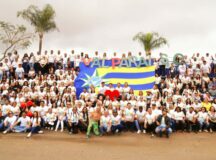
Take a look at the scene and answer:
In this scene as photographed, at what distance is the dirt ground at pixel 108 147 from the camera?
10.1m

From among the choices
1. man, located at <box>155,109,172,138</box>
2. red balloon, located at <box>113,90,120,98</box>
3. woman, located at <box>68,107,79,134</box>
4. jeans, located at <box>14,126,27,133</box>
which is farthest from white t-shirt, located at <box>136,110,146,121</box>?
jeans, located at <box>14,126,27,133</box>

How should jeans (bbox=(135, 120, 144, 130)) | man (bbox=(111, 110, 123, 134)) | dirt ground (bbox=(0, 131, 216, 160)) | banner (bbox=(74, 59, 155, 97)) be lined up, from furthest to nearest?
banner (bbox=(74, 59, 155, 97)), jeans (bbox=(135, 120, 144, 130)), man (bbox=(111, 110, 123, 134)), dirt ground (bbox=(0, 131, 216, 160))

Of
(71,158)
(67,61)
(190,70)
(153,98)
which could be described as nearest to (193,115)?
(153,98)

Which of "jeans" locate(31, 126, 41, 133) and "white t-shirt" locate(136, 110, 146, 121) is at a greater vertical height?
"white t-shirt" locate(136, 110, 146, 121)

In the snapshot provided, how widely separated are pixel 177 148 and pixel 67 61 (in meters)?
10.0

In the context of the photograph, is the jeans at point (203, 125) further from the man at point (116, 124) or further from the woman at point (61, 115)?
the woman at point (61, 115)

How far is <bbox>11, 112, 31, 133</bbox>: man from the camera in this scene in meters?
13.4

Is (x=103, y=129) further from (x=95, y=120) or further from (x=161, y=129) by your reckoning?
(x=161, y=129)

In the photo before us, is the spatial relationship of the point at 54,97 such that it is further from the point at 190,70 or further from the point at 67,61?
the point at 190,70

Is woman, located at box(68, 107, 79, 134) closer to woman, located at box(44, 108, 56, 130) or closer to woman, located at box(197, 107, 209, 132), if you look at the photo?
woman, located at box(44, 108, 56, 130)

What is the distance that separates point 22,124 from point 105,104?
3924 millimetres

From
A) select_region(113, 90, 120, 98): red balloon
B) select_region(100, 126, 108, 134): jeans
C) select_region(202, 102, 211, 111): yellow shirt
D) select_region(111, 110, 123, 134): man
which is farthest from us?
select_region(113, 90, 120, 98): red balloon

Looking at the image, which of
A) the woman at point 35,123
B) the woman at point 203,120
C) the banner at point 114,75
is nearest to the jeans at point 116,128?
the woman at point 35,123

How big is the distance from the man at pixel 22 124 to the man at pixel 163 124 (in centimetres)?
571
